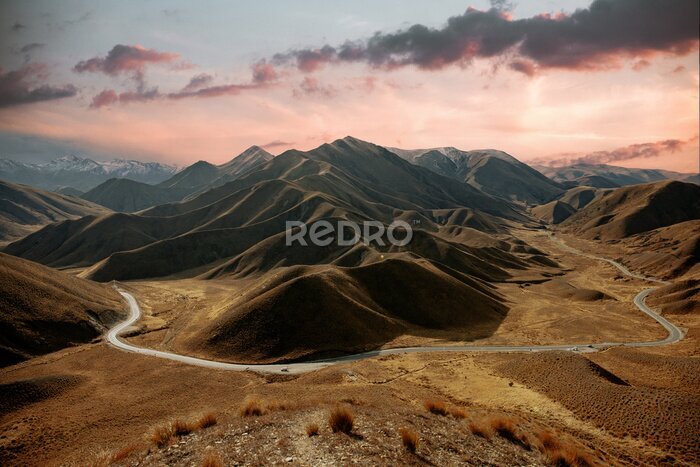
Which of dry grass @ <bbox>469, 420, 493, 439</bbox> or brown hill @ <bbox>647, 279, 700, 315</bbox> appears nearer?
dry grass @ <bbox>469, 420, 493, 439</bbox>

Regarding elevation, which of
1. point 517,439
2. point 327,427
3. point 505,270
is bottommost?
point 505,270

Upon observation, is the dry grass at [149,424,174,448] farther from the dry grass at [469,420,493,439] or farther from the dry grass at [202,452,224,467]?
the dry grass at [469,420,493,439]

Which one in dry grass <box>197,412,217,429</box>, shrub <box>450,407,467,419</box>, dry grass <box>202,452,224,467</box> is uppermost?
dry grass <box>202,452,224,467</box>

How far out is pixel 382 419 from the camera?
30.9 metres

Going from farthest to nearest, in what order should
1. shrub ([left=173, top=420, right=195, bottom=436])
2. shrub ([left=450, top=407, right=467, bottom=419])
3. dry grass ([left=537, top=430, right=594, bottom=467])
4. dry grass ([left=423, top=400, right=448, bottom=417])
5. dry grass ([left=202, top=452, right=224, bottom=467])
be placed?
dry grass ([left=423, top=400, right=448, bottom=417]), shrub ([left=450, top=407, right=467, bottom=419]), shrub ([left=173, top=420, right=195, bottom=436]), dry grass ([left=537, top=430, right=594, bottom=467]), dry grass ([left=202, top=452, right=224, bottom=467])

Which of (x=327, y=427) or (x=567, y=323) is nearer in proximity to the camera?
(x=327, y=427)

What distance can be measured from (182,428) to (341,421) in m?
12.2

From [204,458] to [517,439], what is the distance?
77.5 feet

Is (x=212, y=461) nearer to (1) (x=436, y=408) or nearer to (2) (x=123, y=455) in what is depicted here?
(2) (x=123, y=455)

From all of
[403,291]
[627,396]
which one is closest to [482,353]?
[627,396]

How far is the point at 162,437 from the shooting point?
2762 centimetres

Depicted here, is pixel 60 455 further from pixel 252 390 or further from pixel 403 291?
pixel 403 291

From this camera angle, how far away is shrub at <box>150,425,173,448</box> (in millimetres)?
27078

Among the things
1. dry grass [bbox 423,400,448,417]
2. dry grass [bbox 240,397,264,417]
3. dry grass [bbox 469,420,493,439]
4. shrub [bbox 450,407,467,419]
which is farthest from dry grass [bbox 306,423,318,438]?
shrub [bbox 450,407,467,419]
